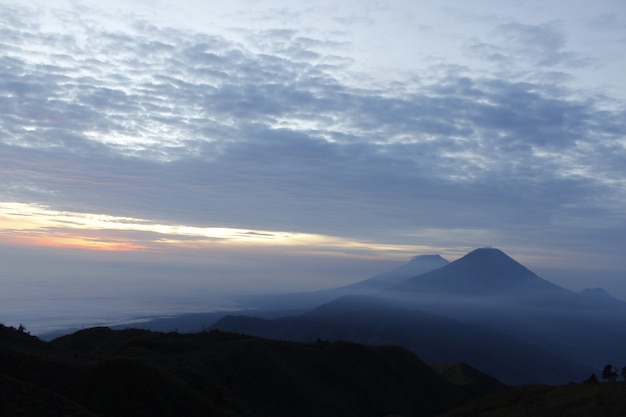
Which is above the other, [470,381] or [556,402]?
[556,402]

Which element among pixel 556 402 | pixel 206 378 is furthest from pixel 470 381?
pixel 206 378

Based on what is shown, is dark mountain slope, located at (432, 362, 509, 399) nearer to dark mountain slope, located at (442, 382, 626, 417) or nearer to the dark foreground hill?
the dark foreground hill

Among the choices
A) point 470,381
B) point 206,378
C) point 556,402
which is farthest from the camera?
point 470,381

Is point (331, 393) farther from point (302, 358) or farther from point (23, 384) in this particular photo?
point (23, 384)

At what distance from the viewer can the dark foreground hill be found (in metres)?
40.5

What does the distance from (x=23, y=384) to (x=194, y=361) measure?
28.6 meters

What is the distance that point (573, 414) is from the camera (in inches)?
1629

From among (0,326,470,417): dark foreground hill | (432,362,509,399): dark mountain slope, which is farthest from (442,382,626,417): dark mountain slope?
(432,362,509,399): dark mountain slope

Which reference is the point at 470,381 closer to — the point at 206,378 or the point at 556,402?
the point at 556,402

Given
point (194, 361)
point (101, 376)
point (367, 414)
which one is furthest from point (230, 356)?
point (101, 376)

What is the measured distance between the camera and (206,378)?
54.3 metres

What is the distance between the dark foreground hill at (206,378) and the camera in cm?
4053

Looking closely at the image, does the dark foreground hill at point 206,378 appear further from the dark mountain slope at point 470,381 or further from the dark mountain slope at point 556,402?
the dark mountain slope at point 556,402

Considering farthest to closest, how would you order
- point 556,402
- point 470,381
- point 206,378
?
point 470,381 < point 206,378 < point 556,402
